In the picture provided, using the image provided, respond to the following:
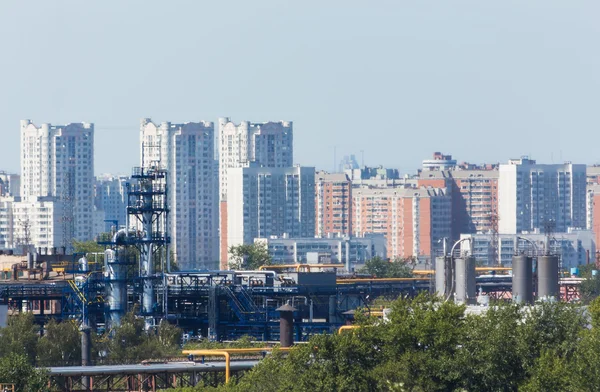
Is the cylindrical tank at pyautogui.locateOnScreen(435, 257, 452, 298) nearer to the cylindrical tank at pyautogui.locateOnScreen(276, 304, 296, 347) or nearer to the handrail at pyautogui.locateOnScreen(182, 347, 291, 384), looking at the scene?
the cylindrical tank at pyautogui.locateOnScreen(276, 304, 296, 347)

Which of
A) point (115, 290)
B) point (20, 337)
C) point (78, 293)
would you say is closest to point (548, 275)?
point (115, 290)

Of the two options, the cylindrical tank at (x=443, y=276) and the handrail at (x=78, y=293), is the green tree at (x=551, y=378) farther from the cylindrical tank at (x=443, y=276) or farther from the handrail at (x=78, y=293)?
the handrail at (x=78, y=293)

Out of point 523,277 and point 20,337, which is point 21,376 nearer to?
point 20,337

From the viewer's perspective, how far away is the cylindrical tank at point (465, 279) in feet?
268

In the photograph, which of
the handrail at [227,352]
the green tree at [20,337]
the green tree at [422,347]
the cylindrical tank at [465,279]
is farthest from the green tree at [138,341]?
the green tree at [422,347]

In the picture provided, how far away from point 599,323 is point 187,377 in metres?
13.9

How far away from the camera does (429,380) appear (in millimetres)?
48188

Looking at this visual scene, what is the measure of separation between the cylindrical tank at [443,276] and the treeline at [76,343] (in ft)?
44.7

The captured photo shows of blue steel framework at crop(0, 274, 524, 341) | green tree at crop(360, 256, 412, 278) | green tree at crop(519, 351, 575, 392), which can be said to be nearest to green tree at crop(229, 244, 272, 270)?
green tree at crop(360, 256, 412, 278)

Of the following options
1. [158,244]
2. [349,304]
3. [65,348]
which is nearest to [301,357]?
[65,348]

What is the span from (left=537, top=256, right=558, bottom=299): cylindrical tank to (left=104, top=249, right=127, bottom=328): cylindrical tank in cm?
1924

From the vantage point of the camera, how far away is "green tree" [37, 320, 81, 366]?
224ft

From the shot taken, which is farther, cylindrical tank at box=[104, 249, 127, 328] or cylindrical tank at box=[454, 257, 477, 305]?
cylindrical tank at box=[454, 257, 477, 305]

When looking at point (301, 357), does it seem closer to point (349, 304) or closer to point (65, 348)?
point (65, 348)
